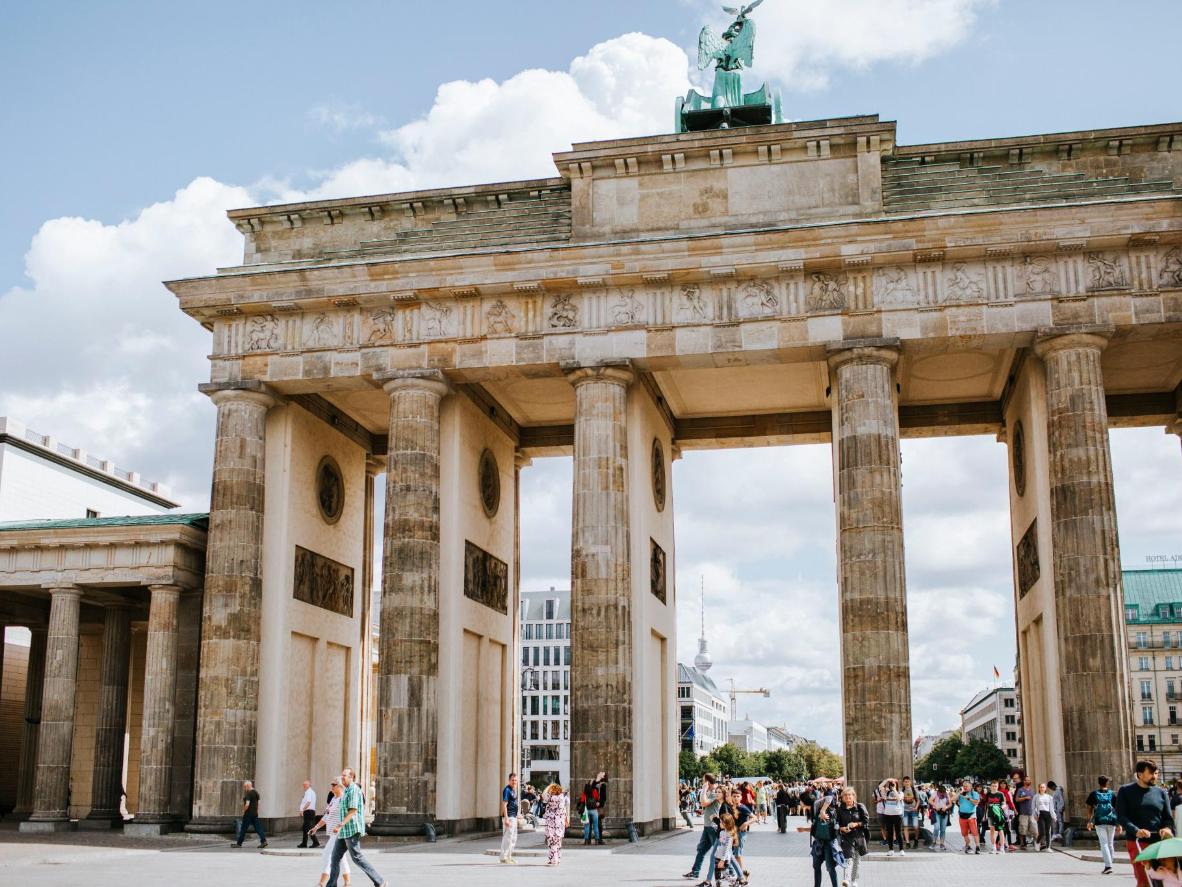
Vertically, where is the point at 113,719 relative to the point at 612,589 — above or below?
below

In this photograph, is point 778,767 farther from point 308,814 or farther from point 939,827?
point 308,814

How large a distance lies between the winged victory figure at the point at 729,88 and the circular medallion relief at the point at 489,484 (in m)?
11.4

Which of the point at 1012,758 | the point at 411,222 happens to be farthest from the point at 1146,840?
the point at 1012,758

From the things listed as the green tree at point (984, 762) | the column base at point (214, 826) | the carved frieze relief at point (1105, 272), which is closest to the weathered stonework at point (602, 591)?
the column base at point (214, 826)

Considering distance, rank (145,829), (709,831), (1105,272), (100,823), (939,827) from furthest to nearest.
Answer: (100,823) → (145,829) → (939,827) → (1105,272) → (709,831)

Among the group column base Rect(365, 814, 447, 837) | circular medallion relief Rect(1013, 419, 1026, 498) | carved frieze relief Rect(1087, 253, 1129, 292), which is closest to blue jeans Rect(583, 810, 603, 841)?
column base Rect(365, 814, 447, 837)

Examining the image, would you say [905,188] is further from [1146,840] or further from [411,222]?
[1146,840]

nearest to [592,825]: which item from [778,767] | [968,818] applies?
[968,818]

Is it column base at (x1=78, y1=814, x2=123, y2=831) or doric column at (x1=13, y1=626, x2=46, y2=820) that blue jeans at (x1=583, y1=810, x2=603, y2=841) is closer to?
column base at (x1=78, y1=814, x2=123, y2=831)

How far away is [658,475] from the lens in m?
37.4

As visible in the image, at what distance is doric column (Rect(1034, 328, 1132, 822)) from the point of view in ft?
92.5

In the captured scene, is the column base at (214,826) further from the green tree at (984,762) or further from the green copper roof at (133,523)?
the green tree at (984,762)

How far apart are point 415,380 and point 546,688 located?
108 meters

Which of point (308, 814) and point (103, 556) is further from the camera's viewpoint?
point (103, 556)
